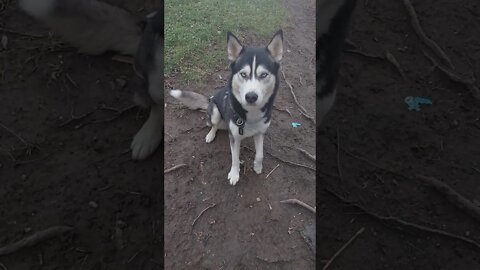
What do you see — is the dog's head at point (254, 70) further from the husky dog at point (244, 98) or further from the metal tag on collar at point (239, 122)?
the metal tag on collar at point (239, 122)

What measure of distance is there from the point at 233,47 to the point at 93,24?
0.37 metres

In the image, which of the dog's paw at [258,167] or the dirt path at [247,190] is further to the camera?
the dog's paw at [258,167]

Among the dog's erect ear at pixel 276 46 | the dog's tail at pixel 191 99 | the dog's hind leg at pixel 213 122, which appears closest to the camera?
the dog's erect ear at pixel 276 46

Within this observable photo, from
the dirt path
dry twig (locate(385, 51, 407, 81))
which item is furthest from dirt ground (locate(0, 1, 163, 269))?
dry twig (locate(385, 51, 407, 81))

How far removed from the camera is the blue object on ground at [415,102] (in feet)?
2.74

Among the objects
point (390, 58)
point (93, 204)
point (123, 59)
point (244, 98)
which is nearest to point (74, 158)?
point (93, 204)

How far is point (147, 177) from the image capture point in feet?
2.98

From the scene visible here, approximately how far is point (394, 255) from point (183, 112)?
0.76m

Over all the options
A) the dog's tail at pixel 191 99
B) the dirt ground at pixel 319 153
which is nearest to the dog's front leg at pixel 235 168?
the dog's tail at pixel 191 99

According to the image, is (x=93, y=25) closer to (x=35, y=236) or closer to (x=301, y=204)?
(x=35, y=236)

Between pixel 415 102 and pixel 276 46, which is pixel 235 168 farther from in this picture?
pixel 415 102

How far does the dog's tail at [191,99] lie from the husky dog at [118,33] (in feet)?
1.11

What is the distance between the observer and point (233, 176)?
1325mm

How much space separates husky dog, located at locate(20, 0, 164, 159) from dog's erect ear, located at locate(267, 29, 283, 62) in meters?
0.31
